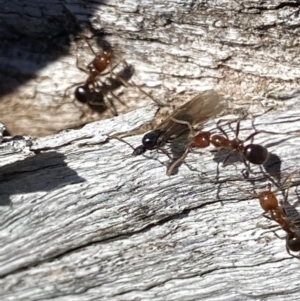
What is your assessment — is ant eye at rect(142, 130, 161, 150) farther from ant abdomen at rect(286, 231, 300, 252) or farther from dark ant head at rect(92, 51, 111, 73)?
ant abdomen at rect(286, 231, 300, 252)

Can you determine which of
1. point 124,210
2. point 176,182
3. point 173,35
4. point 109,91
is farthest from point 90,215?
point 173,35

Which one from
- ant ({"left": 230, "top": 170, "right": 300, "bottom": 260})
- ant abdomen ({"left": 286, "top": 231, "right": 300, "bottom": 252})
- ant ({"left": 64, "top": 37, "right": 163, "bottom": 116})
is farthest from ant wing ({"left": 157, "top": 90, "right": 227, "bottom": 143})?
ant abdomen ({"left": 286, "top": 231, "right": 300, "bottom": 252})

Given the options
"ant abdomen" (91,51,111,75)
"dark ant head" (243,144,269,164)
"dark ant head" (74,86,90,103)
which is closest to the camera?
"dark ant head" (243,144,269,164)

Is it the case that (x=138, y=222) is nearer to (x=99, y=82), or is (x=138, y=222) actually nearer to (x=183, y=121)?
(x=183, y=121)

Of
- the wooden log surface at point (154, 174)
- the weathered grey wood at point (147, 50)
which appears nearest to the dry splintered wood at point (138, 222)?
the wooden log surface at point (154, 174)

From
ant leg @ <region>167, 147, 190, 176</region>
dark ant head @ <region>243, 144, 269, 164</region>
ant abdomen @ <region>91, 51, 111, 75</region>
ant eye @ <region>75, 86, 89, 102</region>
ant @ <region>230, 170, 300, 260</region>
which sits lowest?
ant @ <region>230, 170, 300, 260</region>

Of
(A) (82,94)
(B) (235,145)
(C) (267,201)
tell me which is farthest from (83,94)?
(C) (267,201)

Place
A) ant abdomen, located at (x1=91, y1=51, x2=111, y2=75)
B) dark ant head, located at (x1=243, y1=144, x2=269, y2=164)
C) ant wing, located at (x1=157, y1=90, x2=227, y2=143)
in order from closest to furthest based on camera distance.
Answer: dark ant head, located at (x1=243, y1=144, x2=269, y2=164) < ant wing, located at (x1=157, y1=90, x2=227, y2=143) < ant abdomen, located at (x1=91, y1=51, x2=111, y2=75)
